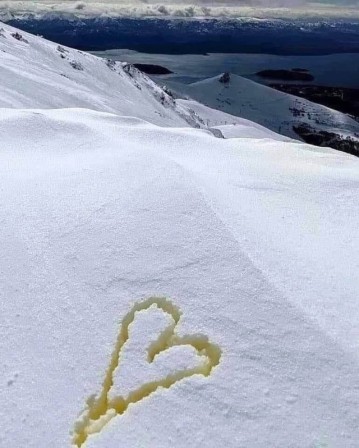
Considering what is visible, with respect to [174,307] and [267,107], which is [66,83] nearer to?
[174,307]

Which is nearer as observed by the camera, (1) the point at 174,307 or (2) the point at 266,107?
(1) the point at 174,307

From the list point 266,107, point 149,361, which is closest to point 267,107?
point 266,107

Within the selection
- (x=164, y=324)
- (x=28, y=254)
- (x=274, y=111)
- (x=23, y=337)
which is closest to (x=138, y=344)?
(x=164, y=324)

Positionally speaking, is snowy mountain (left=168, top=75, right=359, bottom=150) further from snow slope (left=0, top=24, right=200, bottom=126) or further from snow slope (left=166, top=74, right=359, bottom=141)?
snow slope (left=0, top=24, right=200, bottom=126)

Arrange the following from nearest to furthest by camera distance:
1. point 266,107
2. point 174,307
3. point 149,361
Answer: point 149,361 < point 174,307 < point 266,107

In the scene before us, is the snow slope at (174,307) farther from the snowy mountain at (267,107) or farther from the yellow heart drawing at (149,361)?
the snowy mountain at (267,107)

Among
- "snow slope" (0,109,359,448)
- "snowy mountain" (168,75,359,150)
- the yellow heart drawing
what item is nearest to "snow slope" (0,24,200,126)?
"snow slope" (0,109,359,448)

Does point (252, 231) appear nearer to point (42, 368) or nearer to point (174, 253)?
point (174, 253)
